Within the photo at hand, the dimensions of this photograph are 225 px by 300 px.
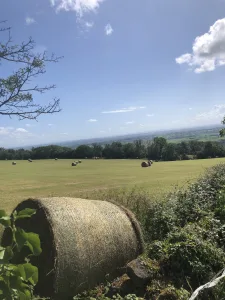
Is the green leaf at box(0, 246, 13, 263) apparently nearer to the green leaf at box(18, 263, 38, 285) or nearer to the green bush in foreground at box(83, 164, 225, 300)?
the green leaf at box(18, 263, 38, 285)

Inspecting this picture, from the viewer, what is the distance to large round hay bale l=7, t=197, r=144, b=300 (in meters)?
4.78

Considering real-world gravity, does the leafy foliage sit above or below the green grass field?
above

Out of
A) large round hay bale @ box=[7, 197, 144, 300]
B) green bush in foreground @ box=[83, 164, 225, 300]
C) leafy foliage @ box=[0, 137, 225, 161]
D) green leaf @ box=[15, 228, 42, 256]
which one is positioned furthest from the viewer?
leafy foliage @ box=[0, 137, 225, 161]

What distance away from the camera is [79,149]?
211ft

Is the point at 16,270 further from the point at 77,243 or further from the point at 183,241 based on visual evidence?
the point at 183,241

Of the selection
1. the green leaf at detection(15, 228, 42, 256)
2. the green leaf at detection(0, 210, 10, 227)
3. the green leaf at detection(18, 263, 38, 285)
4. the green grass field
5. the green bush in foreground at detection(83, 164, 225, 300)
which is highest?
the green leaf at detection(0, 210, 10, 227)

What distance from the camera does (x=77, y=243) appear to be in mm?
4930

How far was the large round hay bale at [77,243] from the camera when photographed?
478cm

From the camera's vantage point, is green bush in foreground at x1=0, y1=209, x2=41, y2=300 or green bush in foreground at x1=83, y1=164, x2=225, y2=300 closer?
green bush in foreground at x1=0, y1=209, x2=41, y2=300

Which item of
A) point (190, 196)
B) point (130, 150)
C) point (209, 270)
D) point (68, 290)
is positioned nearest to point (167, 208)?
point (190, 196)

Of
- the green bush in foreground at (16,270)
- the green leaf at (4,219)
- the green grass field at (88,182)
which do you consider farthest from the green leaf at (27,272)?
the green grass field at (88,182)

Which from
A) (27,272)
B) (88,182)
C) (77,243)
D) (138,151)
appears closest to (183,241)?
(77,243)

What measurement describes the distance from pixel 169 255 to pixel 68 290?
1705 millimetres

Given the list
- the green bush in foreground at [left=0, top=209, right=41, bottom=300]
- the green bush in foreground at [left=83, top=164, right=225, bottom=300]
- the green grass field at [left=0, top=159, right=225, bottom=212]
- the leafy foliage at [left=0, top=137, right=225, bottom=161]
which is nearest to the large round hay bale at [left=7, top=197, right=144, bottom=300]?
the green bush in foreground at [left=83, top=164, right=225, bottom=300]
